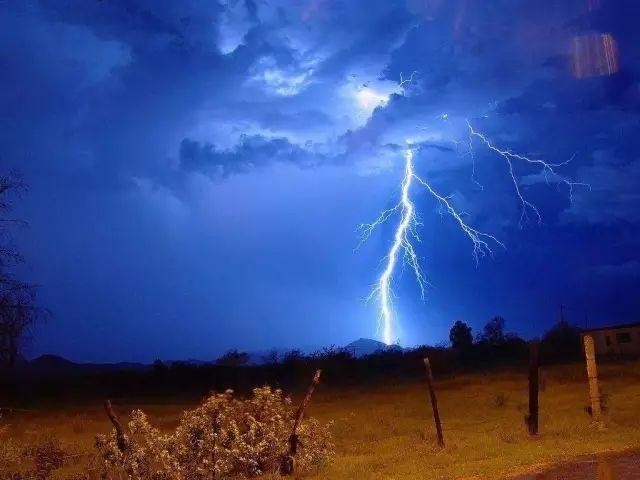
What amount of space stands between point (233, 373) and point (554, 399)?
2826 centimetres

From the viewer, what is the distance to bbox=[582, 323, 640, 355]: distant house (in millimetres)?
46369

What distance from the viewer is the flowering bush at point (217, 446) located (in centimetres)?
1155

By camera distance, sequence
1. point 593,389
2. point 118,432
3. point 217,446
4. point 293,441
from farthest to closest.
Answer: point 593,389 < point 293,441 < point 217,446 < point 118,432

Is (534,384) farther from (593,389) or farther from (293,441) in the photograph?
(293,441)

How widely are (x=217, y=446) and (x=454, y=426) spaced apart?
31.5 ft

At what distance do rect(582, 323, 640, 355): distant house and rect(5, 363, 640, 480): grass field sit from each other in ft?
53.6

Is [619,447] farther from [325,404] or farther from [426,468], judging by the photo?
[325,404]

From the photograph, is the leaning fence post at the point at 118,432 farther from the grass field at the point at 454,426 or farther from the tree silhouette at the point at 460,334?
the tree silhouette at the point at 460,334

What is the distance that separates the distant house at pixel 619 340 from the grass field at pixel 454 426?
643 inches

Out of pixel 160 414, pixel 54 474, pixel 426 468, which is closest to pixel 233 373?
pixel 160 414

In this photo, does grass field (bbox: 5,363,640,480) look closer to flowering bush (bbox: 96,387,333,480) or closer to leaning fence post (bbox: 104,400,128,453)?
flowering bush (bbox: 96,387,333,480)

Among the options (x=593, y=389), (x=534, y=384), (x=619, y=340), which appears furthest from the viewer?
(x=619, y=340)

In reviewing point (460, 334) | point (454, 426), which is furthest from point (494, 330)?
point (454, 426)

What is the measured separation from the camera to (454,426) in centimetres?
1922
